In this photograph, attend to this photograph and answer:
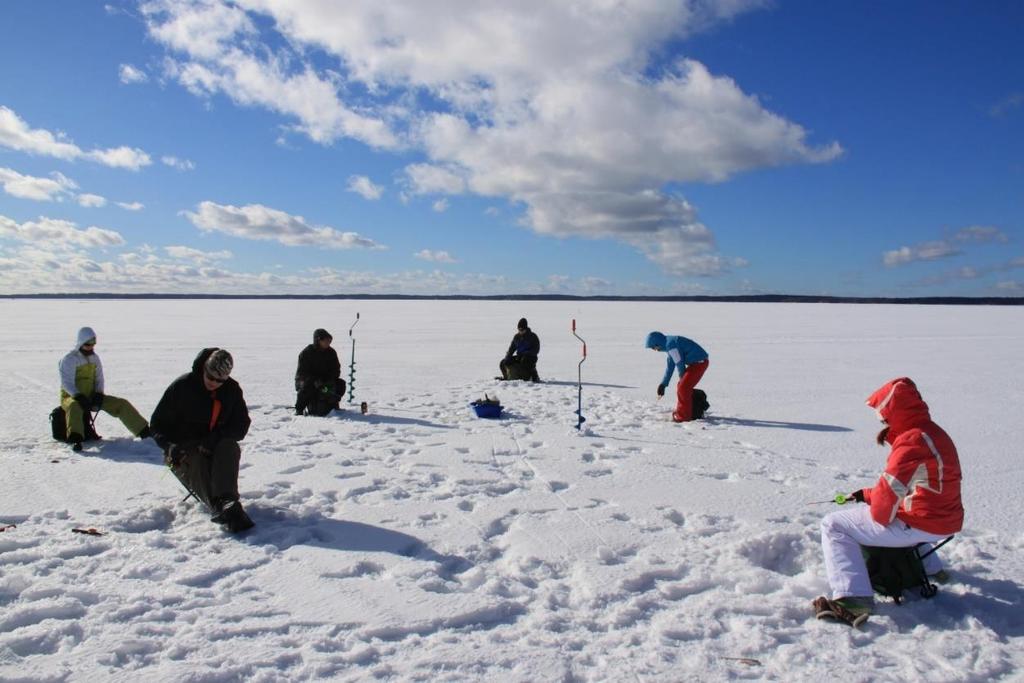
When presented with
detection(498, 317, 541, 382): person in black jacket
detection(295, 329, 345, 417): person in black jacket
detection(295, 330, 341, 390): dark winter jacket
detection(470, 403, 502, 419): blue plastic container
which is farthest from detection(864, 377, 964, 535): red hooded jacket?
detection(498, 317, 541, 382): person in black jacket

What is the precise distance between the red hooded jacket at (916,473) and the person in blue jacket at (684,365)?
17.0 ft

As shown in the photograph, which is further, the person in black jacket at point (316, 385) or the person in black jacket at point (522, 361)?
the person in black jacket at point (522, 361)

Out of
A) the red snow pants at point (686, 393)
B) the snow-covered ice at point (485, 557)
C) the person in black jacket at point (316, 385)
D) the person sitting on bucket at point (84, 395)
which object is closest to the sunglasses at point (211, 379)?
the snow-covered ice at point (485, 557)

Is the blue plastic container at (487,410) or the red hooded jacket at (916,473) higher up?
the red hooded jacket at (916,473)

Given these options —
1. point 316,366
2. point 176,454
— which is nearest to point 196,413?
point 176,454

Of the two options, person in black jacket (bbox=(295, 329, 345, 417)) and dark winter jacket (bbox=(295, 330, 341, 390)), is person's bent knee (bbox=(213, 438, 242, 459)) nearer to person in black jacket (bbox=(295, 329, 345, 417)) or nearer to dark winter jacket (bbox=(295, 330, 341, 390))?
person in black jacket (bbox=(295, 329, 345, 417))

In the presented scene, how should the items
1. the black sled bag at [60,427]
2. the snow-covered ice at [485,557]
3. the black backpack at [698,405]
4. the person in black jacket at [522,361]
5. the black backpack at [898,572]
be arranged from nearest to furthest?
the snow-covered ice at [485,557] < the black backpack at [898,572] < the black sled bag at [60,427] < the black backpack at [698,405] < the person in black jacket at [522,361]

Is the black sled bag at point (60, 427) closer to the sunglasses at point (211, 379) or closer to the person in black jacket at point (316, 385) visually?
the person in black jacket at point (316, 385)

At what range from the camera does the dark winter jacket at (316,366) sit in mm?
8734

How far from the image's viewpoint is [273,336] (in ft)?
78.4

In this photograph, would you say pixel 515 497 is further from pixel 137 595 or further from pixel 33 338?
pixel 33 338

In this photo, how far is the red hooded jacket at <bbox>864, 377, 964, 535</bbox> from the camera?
3.27 metres

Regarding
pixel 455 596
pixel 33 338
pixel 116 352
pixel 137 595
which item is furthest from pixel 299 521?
pixel 33 338

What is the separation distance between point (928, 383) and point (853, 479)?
28.0 ft
